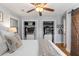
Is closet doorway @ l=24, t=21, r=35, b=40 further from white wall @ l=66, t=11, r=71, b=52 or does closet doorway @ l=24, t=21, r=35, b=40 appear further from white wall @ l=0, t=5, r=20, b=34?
white wall @ l=66, t=11, r=71, b=52

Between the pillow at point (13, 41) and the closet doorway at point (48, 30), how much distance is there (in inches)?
11.6

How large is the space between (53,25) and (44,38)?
0.57 feet

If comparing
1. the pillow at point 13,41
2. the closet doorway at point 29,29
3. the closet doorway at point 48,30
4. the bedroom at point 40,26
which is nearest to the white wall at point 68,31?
the bedroom at point 40,26

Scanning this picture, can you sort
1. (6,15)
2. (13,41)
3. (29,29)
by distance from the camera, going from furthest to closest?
(13,41) < (29,29) < (6,15)

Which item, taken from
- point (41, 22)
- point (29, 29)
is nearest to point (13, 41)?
point (29, 29)

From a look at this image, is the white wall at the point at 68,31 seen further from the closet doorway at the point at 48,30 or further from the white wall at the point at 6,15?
the white wall at the point at 6,15

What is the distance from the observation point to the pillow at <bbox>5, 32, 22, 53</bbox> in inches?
44.5

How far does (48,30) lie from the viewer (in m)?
1.13

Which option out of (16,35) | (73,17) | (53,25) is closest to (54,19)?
(53,25)

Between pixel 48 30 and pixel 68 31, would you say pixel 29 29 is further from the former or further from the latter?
pixel 68 31

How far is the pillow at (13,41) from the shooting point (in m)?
1.13

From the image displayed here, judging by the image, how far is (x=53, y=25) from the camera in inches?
44.4

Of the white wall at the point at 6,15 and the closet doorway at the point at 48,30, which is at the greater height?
the white wall at the point at 6,15

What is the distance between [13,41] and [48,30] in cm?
42
